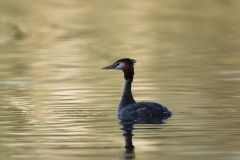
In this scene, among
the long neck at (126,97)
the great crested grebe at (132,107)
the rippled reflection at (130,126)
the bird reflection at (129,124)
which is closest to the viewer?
the rippled reflection at (130,126)

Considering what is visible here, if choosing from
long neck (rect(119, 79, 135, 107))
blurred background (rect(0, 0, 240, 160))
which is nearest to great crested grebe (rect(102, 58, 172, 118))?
long neck (rect(119, 79, 135, 107))

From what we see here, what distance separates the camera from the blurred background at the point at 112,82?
13182 millimetres

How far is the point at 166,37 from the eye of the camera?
126 feet

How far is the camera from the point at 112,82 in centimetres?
A: 2238

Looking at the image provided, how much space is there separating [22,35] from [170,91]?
2380cm

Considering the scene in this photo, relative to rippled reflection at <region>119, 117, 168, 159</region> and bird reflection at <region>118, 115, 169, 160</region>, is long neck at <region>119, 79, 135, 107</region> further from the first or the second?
rippled reflection at <region>119, 117, 168, 159</region>

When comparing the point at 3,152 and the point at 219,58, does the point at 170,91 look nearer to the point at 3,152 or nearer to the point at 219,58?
the point at 3,152

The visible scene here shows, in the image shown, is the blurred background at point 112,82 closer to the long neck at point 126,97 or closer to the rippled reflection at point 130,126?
the rippled reflection at point 130,126

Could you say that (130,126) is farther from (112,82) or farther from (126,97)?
(112,82)

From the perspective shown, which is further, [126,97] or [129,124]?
[126,97]

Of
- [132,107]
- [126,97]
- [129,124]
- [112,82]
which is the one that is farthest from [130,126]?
[112,82]

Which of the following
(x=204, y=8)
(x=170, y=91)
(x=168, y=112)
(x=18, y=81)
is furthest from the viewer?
(x=204, y=8)

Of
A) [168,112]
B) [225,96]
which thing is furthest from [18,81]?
[168,112]

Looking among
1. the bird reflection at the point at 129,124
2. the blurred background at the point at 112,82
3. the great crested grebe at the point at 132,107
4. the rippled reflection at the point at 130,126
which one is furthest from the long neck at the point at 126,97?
the rippled reflection at the point at 130,126
